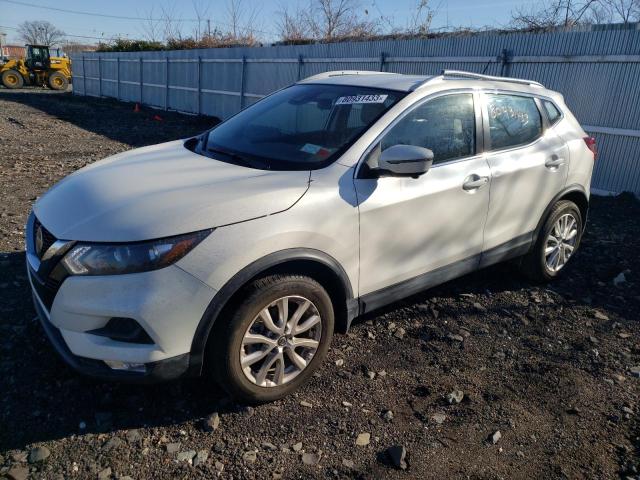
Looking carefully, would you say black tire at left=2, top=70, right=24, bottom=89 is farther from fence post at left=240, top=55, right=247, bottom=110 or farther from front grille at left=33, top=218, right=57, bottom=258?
front grille at left=33, top=218, right=57, bottom=258

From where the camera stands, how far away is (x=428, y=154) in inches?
119

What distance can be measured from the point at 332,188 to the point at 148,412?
160 centimetres

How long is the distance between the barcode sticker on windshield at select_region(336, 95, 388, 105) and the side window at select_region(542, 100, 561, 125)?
1844 mm

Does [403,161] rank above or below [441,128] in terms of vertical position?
below

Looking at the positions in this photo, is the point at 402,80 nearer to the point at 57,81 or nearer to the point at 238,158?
the point at 238,158

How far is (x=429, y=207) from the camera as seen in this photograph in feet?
10.9

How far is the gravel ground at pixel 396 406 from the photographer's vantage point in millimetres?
2537

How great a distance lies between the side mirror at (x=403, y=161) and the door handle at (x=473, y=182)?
0.61 m

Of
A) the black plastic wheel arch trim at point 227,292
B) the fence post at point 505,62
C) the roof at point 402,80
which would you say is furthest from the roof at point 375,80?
the fence post at point 505,62

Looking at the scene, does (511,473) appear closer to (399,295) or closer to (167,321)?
(399,295)

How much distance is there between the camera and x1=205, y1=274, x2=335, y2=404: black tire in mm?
2600

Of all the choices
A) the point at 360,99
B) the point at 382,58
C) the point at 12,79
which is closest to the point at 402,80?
the point at 360,99

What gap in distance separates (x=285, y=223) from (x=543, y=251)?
2.80 metres

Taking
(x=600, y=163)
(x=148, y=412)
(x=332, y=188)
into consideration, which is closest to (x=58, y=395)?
(x=148, y=412)
